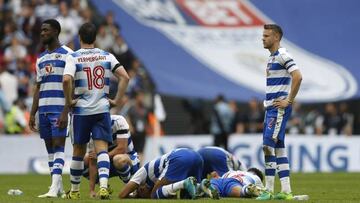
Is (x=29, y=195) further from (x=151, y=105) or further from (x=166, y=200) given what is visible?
(x=151, y=105)

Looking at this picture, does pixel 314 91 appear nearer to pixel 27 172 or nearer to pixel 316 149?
pixel 316 149

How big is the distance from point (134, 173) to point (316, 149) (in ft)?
45.6

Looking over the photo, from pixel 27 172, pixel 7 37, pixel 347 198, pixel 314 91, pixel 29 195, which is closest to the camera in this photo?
pixel 347 198

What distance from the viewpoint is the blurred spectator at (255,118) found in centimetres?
3123

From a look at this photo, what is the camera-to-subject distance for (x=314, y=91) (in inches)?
1237

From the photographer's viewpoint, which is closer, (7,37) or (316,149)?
(316,149)


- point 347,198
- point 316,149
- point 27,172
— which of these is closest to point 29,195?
point 347,198

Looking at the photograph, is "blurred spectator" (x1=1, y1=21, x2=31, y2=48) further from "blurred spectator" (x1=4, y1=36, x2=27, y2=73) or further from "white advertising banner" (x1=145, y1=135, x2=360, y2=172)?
"white advertising banner" (x1=145, y1=135, x2=360, y2=172)

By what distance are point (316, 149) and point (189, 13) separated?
21.0 ft

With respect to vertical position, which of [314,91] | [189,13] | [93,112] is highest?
[189,13]

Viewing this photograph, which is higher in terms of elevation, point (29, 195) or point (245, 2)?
point (245, 2)

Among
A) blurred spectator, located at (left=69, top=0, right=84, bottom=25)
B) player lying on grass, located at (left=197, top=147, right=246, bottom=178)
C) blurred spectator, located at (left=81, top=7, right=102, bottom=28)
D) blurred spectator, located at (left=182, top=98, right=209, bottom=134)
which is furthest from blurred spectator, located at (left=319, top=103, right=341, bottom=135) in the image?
player lying on grass, located at (left=197, top=147, right=246, bottom=178)

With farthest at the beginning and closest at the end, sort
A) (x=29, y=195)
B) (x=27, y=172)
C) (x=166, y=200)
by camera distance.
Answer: (x=27, y=172) < (x=29, y=195) < (x=166, y=200)

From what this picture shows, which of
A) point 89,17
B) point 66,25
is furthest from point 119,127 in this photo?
point 89,17
